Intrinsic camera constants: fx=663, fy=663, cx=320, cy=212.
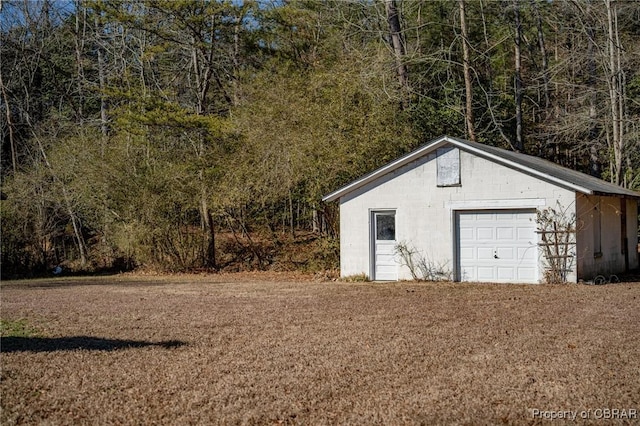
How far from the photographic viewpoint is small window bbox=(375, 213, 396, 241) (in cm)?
1845

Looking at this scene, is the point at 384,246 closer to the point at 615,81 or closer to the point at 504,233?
the point at 504,233

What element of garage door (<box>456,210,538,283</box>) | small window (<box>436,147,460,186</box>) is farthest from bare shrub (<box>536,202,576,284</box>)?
small window (<box>436,147,460,186</box>)

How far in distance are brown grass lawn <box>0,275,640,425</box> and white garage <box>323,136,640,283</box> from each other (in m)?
2.70

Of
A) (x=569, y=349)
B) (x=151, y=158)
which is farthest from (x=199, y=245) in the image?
(x=569, y=349)

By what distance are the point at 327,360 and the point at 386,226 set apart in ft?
35.3

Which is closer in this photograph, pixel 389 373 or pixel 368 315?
pixel 389 373

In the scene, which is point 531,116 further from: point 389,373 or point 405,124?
point 389,373

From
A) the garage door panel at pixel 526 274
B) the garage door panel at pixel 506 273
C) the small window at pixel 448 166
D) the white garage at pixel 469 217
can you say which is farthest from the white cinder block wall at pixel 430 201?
the garage door panel at pixel 506 273

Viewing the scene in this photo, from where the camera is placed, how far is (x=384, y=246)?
18594 millimetres

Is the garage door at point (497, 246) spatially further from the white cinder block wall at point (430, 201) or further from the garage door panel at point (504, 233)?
the white cinder block wall at point (430, 201)

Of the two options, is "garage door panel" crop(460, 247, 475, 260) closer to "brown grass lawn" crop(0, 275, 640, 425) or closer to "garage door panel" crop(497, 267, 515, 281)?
"garage door panel" crop(497, 267, 515, 281)

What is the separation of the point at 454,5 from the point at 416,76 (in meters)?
4.89

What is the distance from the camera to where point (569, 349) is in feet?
27.5

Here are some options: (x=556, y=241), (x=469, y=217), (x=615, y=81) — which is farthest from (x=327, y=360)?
(x=615, y=81)
